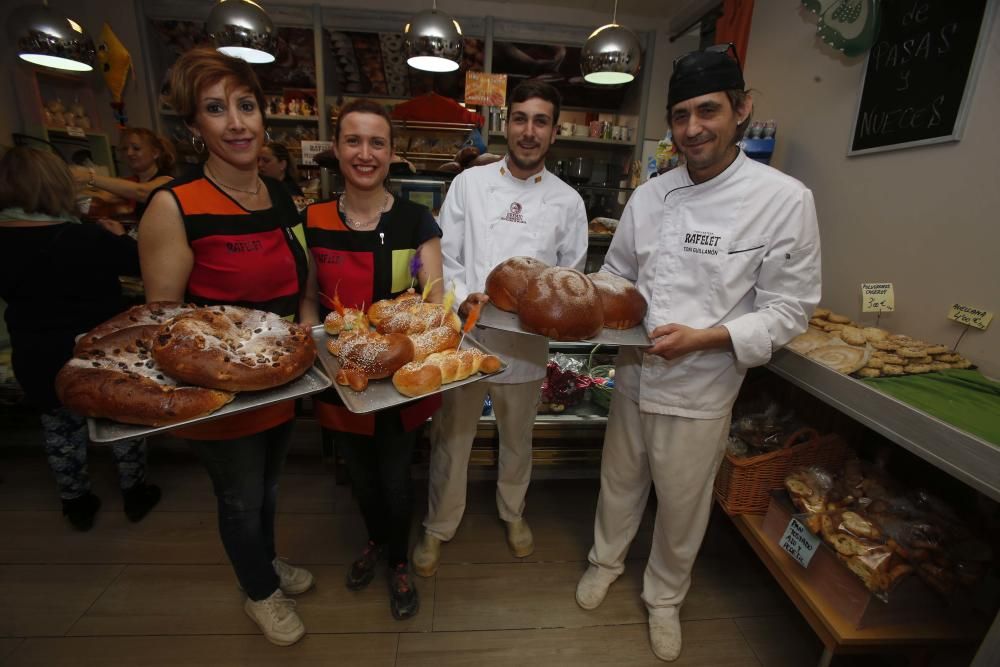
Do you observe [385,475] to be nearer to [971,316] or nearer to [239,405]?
[239,405]

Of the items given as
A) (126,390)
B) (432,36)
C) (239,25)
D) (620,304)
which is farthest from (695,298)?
(239,25)

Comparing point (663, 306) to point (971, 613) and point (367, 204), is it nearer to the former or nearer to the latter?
point (367, 204)

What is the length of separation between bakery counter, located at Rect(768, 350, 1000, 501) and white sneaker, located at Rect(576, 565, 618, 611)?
1.14 metres

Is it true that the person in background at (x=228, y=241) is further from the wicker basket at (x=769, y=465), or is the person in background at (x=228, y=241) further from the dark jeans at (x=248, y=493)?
the wicker basket at (x=769, y=465)

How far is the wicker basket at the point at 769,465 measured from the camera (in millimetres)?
1934

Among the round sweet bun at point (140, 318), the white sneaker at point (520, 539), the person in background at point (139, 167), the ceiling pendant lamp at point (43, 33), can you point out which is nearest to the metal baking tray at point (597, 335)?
the round sweet bun at point (140, 318)

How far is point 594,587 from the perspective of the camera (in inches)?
79.4

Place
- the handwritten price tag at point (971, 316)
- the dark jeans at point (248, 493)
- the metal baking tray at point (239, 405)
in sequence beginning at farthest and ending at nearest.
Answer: the handwritten price tag at point (971, 316), the dark jeans at point (248, 493), the metal baking tray at point (239, 405)

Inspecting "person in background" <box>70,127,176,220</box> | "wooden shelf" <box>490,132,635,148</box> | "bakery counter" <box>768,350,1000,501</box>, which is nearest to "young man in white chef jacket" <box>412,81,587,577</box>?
"bakery counter" <box>768,350,1000,501</box>

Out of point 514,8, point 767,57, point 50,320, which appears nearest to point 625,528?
point 50,320

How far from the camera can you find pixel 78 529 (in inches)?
91.7

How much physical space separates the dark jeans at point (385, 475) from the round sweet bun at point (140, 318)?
662 millimetres

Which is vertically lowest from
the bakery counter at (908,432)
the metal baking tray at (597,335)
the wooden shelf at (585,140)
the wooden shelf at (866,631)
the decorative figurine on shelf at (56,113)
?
the wooden shelf at (866,631)

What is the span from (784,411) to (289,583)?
2400mm
